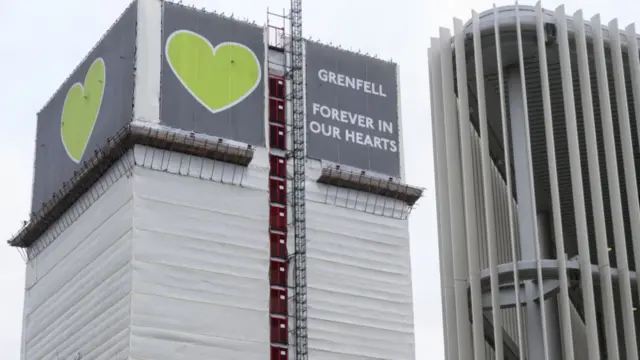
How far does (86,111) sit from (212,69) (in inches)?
578

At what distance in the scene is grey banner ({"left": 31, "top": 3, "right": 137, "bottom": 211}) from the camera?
12369 centimetres

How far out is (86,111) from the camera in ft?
430

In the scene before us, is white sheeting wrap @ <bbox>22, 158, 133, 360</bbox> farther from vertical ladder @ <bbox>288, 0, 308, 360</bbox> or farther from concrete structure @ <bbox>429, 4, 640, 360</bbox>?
concrete structure @ <bbox>429, 4, 640, 360</bbox>

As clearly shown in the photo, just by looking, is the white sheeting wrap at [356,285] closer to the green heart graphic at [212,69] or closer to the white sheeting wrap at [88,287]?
the green heart graphic at [212,69]

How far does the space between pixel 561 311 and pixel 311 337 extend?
64788mm

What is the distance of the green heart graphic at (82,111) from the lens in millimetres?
128875

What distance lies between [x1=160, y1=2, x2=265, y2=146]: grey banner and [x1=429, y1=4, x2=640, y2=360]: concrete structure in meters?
58.2

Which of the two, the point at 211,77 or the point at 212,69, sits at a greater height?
the point at 212,69

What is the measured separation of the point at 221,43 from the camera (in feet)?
422

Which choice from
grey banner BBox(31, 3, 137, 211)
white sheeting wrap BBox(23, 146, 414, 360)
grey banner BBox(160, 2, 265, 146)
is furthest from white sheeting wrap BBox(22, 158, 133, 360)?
grey banner BBox(160, 2, 265, 146)

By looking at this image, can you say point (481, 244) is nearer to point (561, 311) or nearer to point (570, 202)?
point (561, 311)

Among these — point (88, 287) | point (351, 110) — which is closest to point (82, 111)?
point (88, 287)

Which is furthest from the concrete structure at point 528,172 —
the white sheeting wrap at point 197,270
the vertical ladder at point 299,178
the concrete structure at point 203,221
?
the vertical ladder at point 299,178

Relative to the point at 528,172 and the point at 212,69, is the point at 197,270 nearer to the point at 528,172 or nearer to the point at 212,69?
the point at 212,69
